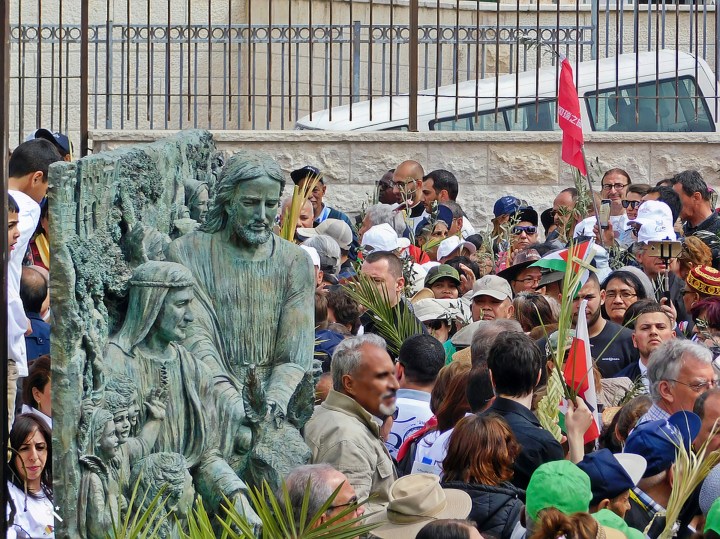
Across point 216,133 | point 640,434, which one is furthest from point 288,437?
point 216,133

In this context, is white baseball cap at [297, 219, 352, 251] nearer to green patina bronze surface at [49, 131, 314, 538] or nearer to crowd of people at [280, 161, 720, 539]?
crowd of people at [280, 161, 720, 539]

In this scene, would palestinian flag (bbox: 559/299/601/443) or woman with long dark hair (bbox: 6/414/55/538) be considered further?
palestinian flag (bbox: 559/299/601/443)

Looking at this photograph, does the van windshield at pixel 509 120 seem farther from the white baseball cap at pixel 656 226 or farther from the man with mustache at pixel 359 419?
the man with mustache at pixel 359 419

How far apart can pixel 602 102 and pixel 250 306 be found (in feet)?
27.0

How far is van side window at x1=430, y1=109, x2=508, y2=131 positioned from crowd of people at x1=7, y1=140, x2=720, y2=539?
2975 millimetres

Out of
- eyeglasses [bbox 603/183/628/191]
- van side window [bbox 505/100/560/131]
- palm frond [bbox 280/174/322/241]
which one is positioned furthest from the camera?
van side window [bbox 505/100/560/131]

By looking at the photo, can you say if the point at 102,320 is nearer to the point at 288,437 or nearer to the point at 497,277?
the point at 288,437

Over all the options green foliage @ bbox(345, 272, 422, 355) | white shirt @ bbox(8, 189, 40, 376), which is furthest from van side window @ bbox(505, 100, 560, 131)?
white shirt @ bbox(8, 189, 40, 376)

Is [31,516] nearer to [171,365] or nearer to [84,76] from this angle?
[171,365]

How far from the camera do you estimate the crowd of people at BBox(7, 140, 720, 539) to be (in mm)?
5598

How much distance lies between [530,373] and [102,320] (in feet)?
6.05

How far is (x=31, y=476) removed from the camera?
6.58 metres

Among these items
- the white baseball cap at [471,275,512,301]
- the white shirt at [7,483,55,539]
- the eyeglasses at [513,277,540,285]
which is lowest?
the white shirt at [7,483,55,539]

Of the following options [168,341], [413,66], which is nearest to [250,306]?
[168,341]
